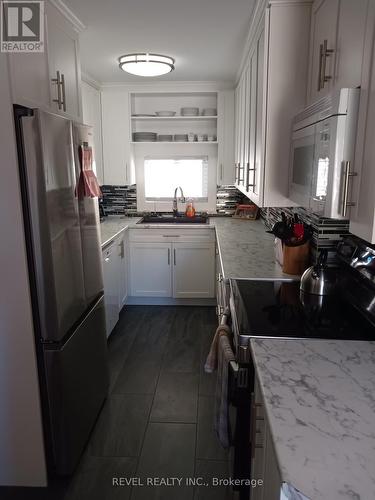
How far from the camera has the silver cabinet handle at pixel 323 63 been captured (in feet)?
5.06

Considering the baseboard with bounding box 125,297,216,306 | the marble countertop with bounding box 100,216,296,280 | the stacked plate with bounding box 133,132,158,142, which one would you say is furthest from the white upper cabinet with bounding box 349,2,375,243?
the stacked plate with bounding box 133,132,158,142

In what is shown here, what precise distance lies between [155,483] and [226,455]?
0.40 metres

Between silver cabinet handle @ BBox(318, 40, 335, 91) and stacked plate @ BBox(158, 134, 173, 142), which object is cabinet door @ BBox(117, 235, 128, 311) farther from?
silver cabinet handle @ BBox(318, 40, 335, 91)

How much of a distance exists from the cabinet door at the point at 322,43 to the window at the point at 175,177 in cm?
274

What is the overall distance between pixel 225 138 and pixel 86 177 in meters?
2.48

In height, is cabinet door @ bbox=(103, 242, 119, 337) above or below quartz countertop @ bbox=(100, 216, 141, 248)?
below

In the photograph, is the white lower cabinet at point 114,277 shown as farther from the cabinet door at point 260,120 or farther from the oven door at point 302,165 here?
the oven door at point 302,165

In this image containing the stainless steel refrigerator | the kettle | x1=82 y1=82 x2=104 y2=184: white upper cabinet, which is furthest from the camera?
x1=82 y1=82 x2=104 y2=184: white upper cabinet

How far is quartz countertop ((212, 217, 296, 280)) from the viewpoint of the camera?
2.26 m

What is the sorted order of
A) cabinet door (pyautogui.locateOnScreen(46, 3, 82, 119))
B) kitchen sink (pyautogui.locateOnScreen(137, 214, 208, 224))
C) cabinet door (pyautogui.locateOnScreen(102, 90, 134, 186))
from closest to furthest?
cabinet door (pyautogui.locateOnScreen(46, 3, 82, 119)), cabinet door (pyautogui.locateOnScreen(102, 90, 134, 186)), kitchen sink (pyautogui.locateOnScreen(137, 214, 208, 224))

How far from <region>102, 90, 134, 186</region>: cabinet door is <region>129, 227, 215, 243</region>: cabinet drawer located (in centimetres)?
67

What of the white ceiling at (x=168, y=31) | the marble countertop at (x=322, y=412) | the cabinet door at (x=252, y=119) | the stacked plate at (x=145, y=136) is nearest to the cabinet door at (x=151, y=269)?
the stacked plate at (x=145, y=136)

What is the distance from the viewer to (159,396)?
2.57m

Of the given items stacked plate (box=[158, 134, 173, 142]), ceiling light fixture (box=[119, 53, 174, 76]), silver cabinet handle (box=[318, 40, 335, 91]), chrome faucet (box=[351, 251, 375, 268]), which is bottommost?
chrome faucet (box=[351, 251, 375, 268])
